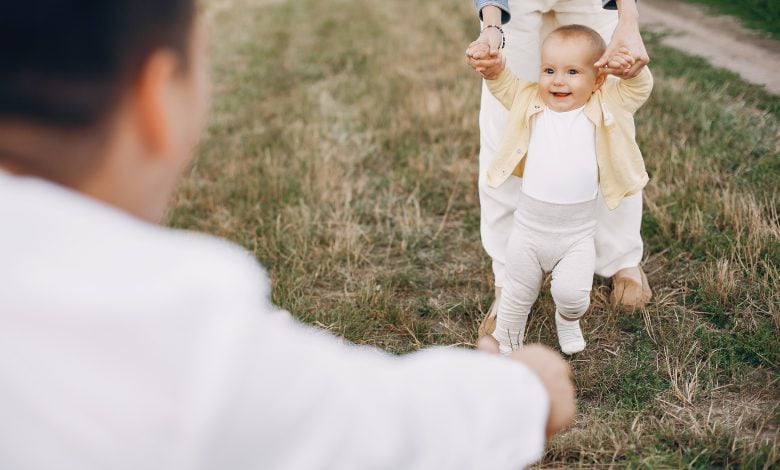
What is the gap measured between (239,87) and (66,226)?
18.3 ft

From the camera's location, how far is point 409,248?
12.1ft

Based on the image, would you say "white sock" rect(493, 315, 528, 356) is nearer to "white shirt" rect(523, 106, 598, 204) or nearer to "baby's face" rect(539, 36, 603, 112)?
"white shirt" rect(523, 106, 598, 204)

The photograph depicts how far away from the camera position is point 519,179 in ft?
9.96

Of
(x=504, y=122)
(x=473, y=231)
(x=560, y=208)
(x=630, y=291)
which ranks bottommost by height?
(x=473, y=231)

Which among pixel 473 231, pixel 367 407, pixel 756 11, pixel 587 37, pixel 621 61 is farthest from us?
pixel 756 11

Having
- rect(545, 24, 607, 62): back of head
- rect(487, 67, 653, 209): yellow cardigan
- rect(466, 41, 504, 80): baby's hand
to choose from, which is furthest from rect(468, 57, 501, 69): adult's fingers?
Answer: rect(545, 24, 607, 62): back of head

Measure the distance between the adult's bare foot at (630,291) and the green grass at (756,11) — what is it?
11.2 ft

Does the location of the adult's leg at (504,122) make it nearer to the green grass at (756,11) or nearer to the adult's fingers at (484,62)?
the adult's fingers at (484,62)

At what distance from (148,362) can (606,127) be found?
2018 mm

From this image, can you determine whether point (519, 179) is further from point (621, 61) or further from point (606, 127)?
point (621, 61)

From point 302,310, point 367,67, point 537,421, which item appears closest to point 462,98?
point 367,67

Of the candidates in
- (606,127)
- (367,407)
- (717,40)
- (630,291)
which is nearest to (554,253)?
(606,127)

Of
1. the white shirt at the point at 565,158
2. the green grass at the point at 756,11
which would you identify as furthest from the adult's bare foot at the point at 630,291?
the green grass at the point at 756,11

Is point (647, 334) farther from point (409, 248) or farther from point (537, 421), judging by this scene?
point (537, 421)
